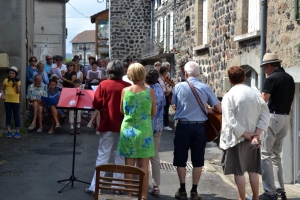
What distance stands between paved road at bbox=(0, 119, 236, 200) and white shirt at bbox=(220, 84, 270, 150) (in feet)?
4.72

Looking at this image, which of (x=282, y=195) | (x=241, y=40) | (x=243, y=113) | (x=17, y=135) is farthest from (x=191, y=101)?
(x=17, y=135)

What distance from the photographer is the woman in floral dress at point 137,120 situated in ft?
20.2

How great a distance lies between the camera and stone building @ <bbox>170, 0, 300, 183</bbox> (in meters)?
7.97

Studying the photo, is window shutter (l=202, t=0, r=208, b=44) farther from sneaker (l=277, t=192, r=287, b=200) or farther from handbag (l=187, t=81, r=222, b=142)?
sneaker (l=277, t=192, r=287, b=200)

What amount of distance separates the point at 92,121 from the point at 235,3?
188 inches

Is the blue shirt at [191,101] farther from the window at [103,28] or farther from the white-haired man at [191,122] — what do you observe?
the window at [103,28]

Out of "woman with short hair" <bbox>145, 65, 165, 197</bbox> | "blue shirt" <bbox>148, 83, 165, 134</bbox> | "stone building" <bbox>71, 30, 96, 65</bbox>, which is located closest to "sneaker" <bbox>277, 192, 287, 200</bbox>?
"woman with short hair" <bbox>145, 65, 165, 197</bbox>

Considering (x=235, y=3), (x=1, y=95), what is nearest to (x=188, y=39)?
(x=235, y=3)

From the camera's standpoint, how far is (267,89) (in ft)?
22.0

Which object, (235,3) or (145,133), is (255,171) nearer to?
(145,133)

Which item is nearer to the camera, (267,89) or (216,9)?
(267,89)

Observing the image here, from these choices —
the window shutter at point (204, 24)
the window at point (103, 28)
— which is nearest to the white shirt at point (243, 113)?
A: the window shutter at point (204, 24)

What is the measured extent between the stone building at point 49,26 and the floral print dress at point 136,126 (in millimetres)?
31178

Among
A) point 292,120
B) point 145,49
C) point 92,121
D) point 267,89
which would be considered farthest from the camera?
point 145,49
